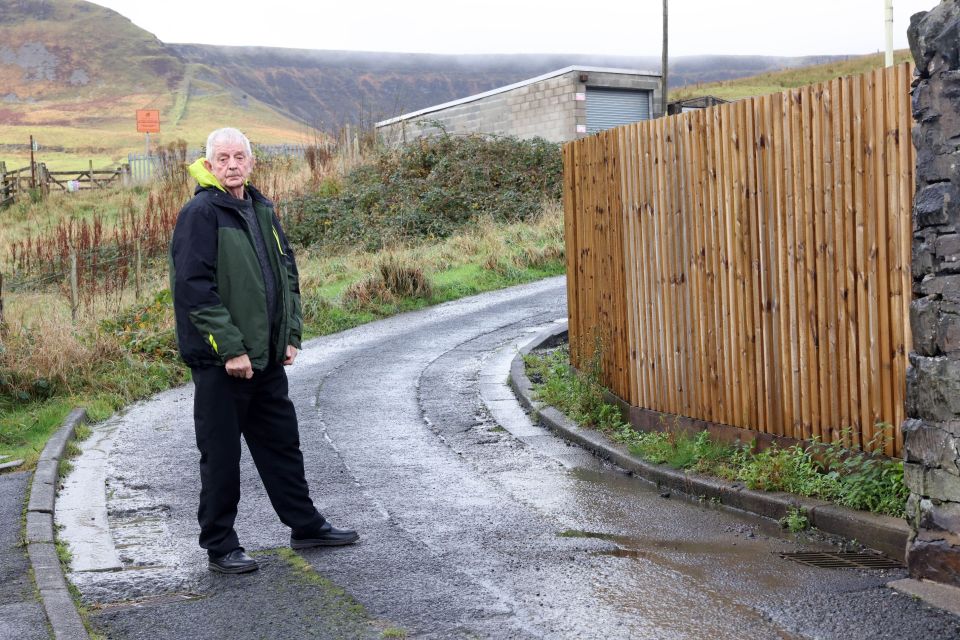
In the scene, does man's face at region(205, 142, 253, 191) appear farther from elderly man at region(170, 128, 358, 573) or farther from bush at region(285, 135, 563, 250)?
bush at region(285, 135, 563, 250)

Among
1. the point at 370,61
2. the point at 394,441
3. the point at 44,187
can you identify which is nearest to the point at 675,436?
the point at 394,441

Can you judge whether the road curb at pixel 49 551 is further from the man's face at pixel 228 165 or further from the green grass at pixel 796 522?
the green grass at pixel 796 522

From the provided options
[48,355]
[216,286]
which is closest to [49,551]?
[216,286]

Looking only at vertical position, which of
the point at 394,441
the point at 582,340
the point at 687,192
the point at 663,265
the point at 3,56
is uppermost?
the point at 3,56

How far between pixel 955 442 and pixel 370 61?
192m

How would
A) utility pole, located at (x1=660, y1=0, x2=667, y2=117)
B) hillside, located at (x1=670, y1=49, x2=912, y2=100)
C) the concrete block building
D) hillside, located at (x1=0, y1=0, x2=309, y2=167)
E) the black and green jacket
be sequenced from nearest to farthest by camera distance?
the black and green jacket, the concrete block building, utility pole, located at (x1=660, y1=0, x2=667, y2=117), hillside, located at (x1=670, y1=49, x2=912, y2=100), hillside, located at (x1=0, y1=0, x2=309, y2=167)

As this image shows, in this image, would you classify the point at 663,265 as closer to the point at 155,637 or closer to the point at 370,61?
the point at 155,637

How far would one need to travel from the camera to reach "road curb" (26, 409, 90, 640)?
14.5 feet

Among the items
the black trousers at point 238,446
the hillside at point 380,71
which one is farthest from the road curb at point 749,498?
the hillside at point 380,71

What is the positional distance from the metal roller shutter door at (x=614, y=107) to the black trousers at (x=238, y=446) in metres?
28.6

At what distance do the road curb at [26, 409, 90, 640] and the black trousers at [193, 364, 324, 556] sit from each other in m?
0.73

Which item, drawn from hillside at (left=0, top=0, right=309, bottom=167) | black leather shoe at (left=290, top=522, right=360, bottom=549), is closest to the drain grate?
black leather shoe at (left=290, top=522, right=360, bottom=549)

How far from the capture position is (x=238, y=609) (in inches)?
183

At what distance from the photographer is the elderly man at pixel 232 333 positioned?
5.14 metres
